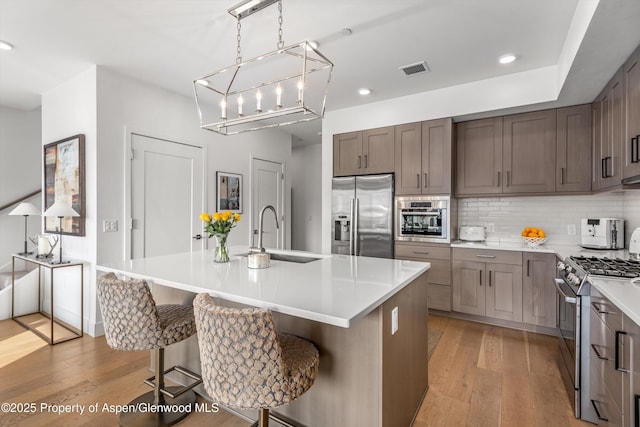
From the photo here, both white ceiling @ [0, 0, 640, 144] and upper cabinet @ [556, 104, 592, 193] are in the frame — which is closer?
white ceiling @ [0, 0, 640, 144]

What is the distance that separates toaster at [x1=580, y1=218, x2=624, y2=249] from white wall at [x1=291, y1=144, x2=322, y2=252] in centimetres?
443

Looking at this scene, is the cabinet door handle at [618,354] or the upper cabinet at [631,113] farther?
the upper cabinet at [631,113]

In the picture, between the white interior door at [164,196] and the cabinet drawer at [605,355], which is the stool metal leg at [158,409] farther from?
the cabinet drawer at [605,355]

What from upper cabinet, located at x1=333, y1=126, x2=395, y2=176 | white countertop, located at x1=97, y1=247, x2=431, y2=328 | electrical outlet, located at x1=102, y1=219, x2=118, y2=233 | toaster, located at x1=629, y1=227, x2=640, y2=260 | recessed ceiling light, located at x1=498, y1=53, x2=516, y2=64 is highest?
recessed ceiling light, located at x1=498, y1=53, x2=516, y2=64

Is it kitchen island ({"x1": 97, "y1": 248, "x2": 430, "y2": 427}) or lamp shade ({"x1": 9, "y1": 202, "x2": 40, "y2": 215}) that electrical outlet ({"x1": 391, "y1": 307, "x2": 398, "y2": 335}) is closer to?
kitchen island ({"x1": 97, "y1": 248, "x2": 430, "y2": 427})

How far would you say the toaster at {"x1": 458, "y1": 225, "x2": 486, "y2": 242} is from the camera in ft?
12.5

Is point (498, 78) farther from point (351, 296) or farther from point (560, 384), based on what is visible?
point (351, 296)

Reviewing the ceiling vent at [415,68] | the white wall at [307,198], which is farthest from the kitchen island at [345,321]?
the white wall at [307,198]

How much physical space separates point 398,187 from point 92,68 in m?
3.52

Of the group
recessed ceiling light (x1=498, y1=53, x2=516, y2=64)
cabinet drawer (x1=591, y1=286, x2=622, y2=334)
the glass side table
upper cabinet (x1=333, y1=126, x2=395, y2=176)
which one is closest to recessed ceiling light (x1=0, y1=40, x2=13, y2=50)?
the glass side table

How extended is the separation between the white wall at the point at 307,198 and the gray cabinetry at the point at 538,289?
13.2ft

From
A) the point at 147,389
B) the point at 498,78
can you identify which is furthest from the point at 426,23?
the point at 147,389

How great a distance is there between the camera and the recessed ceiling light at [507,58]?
2943mm

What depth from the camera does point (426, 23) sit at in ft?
8.05
